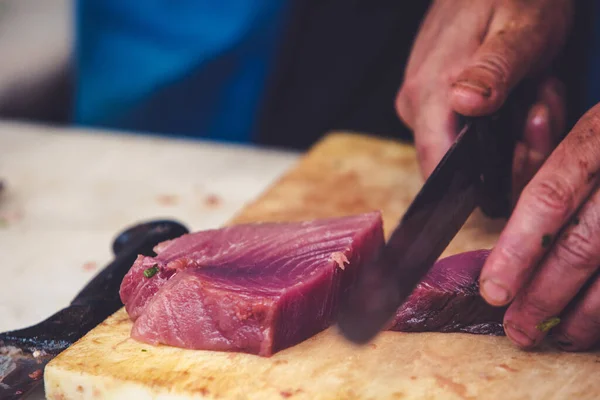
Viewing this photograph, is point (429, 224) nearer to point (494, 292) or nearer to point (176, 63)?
point (494, 292)

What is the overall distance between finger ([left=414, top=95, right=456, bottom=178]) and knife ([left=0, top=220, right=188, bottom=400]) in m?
0.84

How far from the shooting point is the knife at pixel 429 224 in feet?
5.34

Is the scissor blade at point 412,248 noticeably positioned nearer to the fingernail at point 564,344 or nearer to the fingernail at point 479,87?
the fingernail at point 479,87

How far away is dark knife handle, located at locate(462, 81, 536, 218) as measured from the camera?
2.07 meters

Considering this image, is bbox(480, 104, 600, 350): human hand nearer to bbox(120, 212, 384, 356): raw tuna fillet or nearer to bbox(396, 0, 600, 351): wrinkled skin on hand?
bbox(396, 0, 600, 351): wrinkled skin on hand

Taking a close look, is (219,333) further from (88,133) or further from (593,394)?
(88,133)

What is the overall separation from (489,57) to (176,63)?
Answer: 2.18 meters

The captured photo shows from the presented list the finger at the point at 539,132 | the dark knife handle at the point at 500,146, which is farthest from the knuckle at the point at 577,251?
the finger at the point at 539,132

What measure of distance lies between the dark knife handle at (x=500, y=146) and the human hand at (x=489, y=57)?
1.7 inches

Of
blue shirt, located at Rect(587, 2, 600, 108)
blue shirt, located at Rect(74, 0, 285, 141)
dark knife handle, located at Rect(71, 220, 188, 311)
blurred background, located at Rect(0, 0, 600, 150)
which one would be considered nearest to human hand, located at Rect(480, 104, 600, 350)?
dark knife handle, located at Rect(71, 220, 188, 311)

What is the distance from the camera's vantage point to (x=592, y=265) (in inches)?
65.2

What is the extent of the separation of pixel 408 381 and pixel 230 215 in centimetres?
148

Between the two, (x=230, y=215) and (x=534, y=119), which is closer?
(x=534, y=119)

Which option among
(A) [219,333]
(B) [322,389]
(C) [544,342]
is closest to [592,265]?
(C) [544,342]
